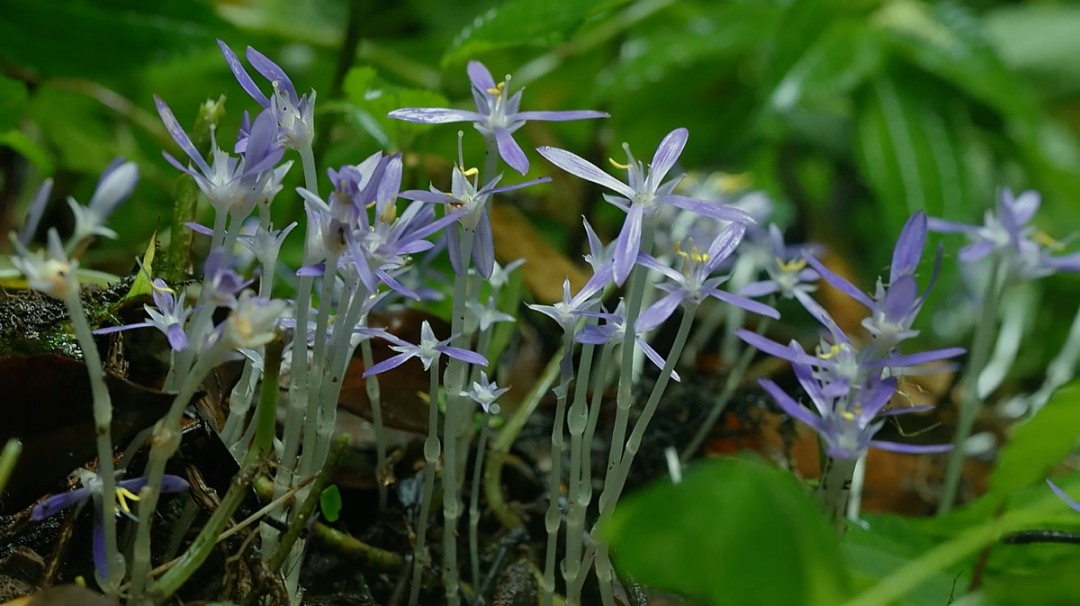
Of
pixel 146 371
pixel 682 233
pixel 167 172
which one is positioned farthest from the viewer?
pixel 167 172

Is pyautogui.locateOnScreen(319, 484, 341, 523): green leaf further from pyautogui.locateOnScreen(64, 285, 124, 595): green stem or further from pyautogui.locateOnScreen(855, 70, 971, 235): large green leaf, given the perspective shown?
pyautogui.locateOnScreen(855, 70, 971, 235): large green leaf

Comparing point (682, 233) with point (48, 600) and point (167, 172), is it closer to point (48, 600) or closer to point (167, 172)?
point (48, 600)

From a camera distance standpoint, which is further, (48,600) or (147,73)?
(147,73)

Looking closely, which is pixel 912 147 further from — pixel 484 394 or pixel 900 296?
pixel 484 394

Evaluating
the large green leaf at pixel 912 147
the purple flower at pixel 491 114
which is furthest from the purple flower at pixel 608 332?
the large green leaf at pixel 912 147

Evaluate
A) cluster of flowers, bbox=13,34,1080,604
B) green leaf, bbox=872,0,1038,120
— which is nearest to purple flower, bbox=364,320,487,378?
cluster of flowers, bbox=13,34,1080,604

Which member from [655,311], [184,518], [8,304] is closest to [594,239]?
[655,311]
